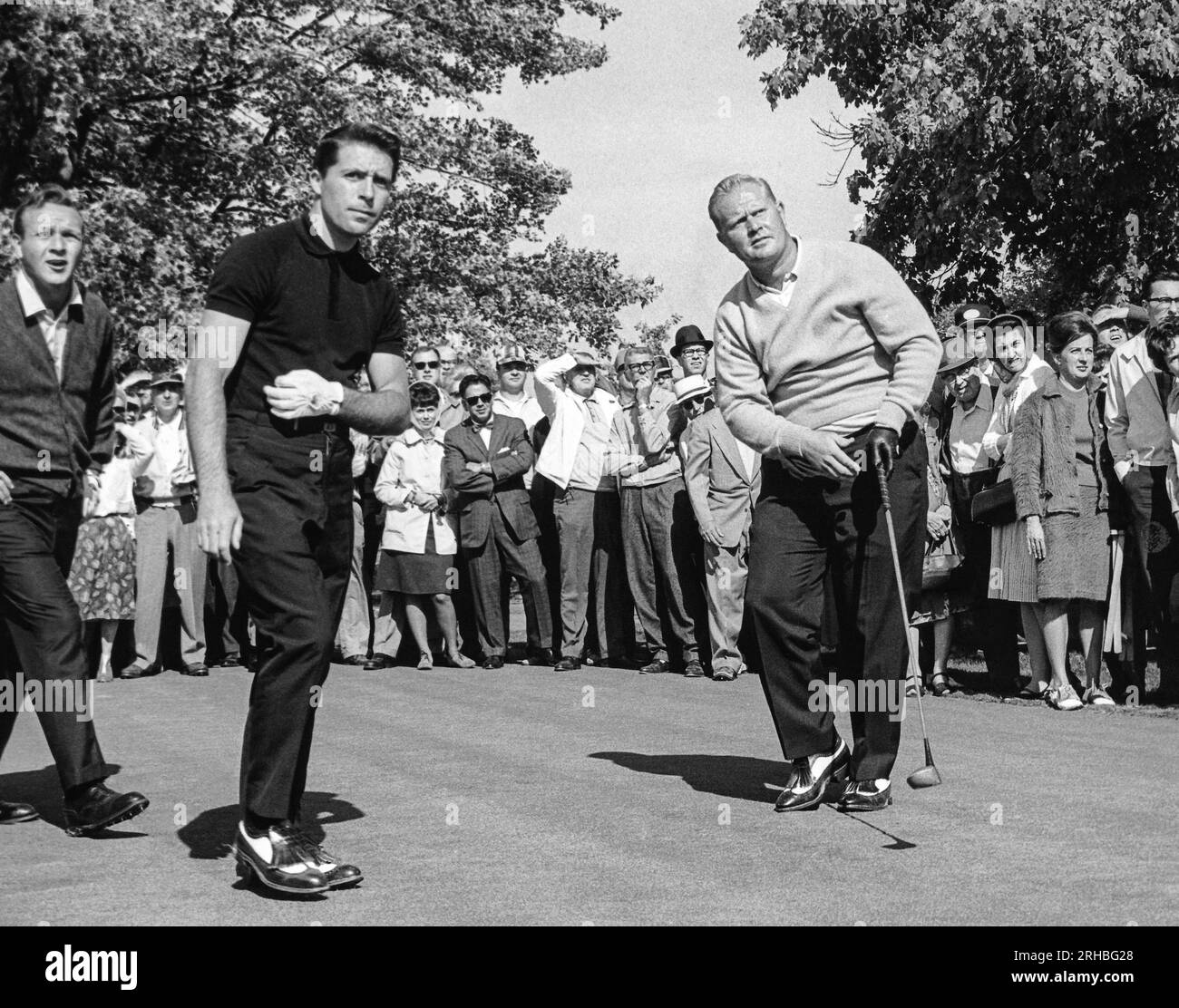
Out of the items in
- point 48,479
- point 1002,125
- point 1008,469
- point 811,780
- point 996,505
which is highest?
point 1002,125

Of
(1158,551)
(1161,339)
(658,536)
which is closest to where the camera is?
(1161,339)

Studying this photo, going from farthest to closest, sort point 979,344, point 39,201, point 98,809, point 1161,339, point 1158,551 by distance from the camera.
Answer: point 979,344 → point 1158,551 → point 1161,339 → point 39,201 → point 98,809

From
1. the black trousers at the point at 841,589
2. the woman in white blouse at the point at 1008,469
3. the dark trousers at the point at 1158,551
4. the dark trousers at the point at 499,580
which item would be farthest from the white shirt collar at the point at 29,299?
the dark trousers at the point at 499,580

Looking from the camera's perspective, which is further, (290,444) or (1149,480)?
(1149,480)

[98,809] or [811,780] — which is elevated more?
[811,780]

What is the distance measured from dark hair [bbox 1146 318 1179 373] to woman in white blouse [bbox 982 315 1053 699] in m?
0.87

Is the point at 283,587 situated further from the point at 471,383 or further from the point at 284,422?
the point at 471,383

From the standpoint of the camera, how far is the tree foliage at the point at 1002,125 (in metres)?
18.8

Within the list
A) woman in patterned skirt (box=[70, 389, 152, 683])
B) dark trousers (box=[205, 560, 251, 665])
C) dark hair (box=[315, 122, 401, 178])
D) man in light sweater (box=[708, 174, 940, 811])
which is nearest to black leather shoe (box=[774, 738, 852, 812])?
man in light sweater (box=[708, 174, 940, 811])

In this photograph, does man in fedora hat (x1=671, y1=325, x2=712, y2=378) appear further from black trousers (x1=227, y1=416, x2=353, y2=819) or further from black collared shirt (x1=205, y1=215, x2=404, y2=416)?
black trousers (x1=227, y1=416, x2=353, y2=819)

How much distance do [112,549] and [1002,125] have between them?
11.4m

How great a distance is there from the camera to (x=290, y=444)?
5.62m

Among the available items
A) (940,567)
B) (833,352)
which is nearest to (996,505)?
(940,567)

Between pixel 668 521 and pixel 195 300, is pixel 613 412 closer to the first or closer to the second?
pixel 668 521
